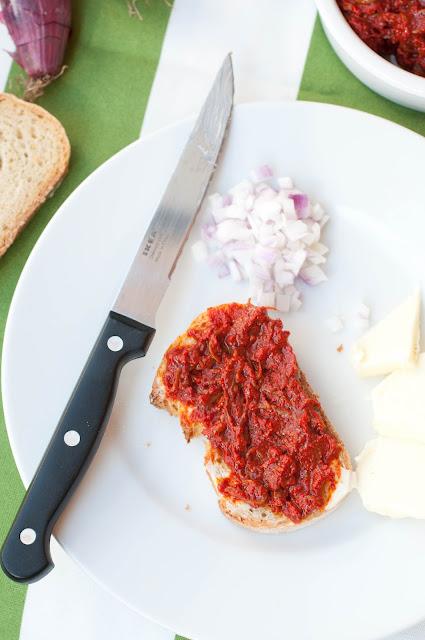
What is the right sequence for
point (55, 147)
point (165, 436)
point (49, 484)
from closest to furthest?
point (49, 484), point (165, 436), point (55, 147)

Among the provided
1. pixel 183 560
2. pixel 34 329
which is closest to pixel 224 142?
pixel 34 329

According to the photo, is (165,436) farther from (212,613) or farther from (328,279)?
(328,279)

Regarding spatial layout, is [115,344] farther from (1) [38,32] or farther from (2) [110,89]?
(1) [38,32]

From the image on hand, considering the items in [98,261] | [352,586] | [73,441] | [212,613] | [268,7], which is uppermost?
[268,7]

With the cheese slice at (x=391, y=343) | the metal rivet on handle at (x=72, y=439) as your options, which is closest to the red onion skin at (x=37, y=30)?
the metal rivet on handle at (x=72, y=439)

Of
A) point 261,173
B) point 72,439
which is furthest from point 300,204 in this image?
point 72,439

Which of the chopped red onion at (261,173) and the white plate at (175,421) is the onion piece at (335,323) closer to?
the white plate at (175,421)

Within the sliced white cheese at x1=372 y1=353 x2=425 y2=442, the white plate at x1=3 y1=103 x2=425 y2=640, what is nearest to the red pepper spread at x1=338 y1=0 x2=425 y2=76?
the white plate at x1=3 y1=103 x2=425 y2=640
